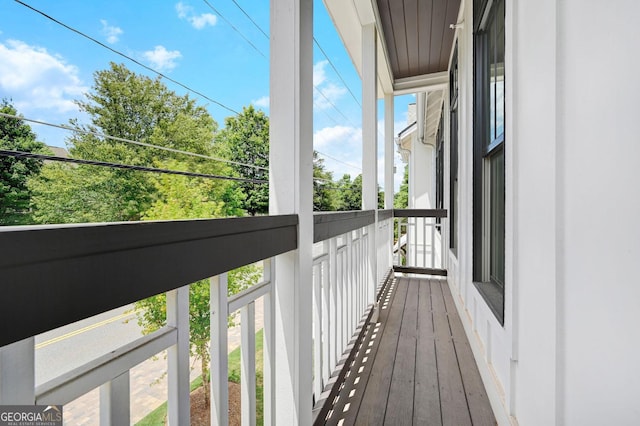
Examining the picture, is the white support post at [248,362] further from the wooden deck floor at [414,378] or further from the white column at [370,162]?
the white column at [370,162]

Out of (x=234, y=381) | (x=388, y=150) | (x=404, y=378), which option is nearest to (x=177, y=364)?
→ (x=234, y=381)

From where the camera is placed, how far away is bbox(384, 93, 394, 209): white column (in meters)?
3.84

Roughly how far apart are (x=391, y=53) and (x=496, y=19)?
1.93m

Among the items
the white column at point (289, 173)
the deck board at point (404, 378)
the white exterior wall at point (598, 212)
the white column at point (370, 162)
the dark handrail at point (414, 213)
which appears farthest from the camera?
the dark handrail at point (414, 213)

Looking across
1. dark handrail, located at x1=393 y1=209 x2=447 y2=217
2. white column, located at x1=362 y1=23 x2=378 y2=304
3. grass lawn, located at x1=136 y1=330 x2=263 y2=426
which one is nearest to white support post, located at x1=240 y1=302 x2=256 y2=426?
grass lawn, located at x1=136 y1=330 x2=263 y2=426

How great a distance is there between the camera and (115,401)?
54 cm

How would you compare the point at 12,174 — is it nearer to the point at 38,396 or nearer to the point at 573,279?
the point at 38,396

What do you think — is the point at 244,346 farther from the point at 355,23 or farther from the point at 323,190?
the point at 355,23

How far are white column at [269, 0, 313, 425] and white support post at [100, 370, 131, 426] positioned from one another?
0.57 metres

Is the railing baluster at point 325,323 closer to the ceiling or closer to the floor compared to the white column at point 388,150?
closer to the floor

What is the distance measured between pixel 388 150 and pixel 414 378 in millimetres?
2672

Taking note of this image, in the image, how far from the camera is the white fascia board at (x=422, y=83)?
12.9ft

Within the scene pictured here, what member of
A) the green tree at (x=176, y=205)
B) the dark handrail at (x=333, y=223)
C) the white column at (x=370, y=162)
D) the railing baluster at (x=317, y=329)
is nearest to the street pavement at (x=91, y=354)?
the green tree at (x=176, y=205)

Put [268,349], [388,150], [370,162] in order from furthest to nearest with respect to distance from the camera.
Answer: [388,150]
[370,162]
[268,349]
